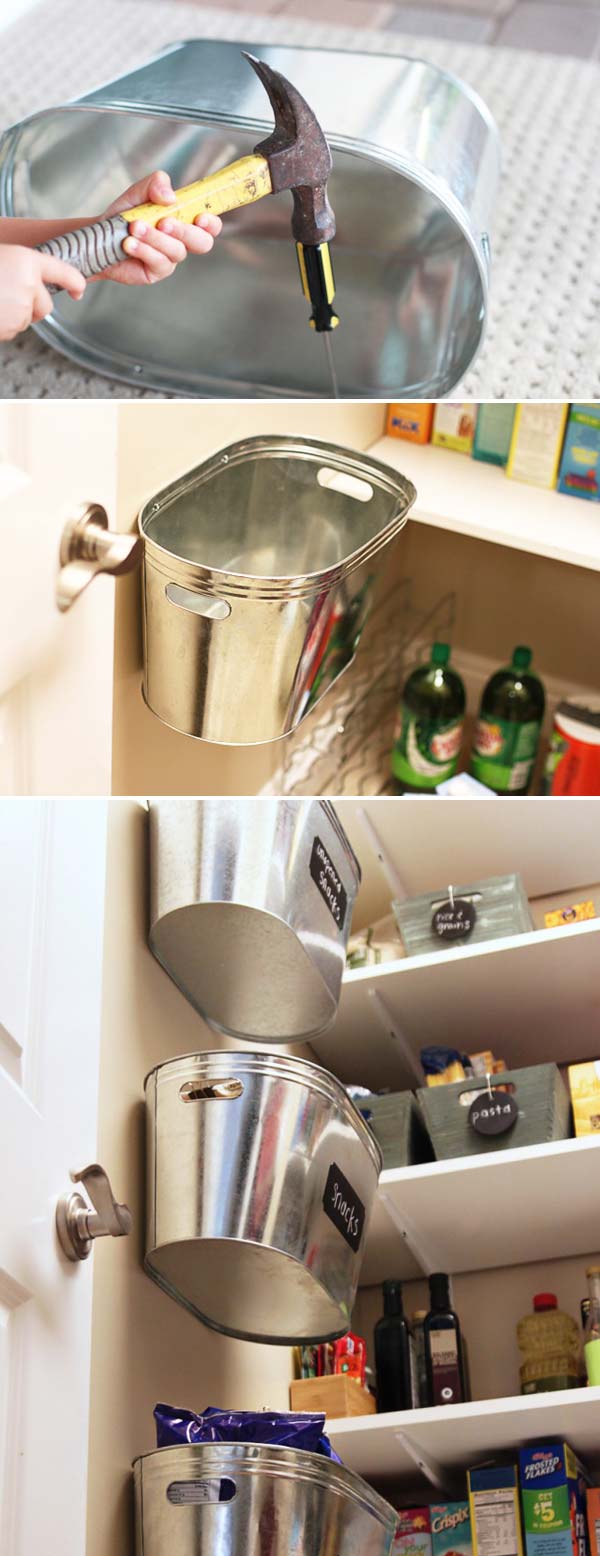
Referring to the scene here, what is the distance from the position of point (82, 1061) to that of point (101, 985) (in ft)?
0.25

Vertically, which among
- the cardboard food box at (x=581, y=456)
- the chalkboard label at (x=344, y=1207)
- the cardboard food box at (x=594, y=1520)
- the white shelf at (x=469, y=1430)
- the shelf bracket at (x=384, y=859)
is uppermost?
the cardboard food box at (x=581, y=456)

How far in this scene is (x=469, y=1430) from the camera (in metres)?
1.19

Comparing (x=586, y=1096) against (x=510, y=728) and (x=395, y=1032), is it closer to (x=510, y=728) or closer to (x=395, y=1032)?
(x=395, y=1032)

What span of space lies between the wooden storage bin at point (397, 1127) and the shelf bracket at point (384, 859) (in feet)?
0.70

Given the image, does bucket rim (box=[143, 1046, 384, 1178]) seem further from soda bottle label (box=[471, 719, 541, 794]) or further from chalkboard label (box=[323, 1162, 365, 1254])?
soda bottle label (box=[471, 719, 541, 794])

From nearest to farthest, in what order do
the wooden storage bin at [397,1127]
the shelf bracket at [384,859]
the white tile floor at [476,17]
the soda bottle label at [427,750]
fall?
the wooden storage bin at [397,1127]
the shelf bracket at [384,859]
the soda bottle label at [427,750]
the white tile floor at [476,17]

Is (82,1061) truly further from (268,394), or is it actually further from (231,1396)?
(268,394)

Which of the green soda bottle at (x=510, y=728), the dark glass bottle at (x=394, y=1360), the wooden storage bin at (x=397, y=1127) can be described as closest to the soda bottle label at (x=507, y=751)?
the green soda bottle at (x=510, y=728)

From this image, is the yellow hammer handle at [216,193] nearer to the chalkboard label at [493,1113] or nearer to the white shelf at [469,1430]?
the chalkboard label at [493,1113]

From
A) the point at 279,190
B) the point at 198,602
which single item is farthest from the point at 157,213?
the point at 198,602

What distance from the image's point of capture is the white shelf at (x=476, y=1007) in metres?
1.31

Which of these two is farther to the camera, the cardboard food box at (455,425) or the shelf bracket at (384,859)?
the cardboard food box at (455,425)

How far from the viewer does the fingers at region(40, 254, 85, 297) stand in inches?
31.8

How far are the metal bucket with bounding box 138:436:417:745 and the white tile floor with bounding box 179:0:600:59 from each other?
1692 millimetres
